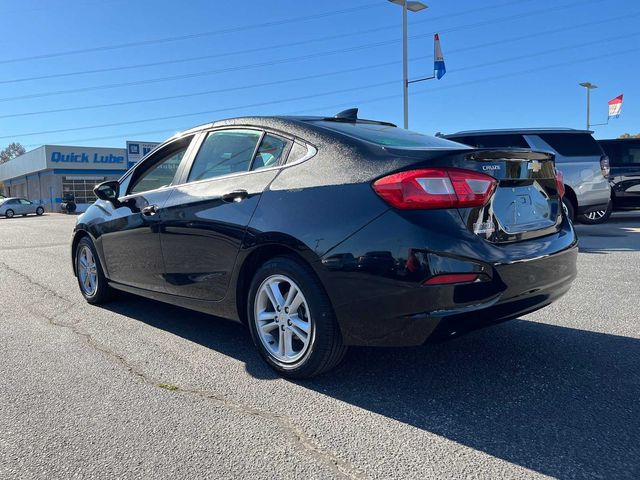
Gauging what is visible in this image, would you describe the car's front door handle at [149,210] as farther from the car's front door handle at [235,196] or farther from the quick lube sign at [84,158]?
the quick lube sign at [84,158]

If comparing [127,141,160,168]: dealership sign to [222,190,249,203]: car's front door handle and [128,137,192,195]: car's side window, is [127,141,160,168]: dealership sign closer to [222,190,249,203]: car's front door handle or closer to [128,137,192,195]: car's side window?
[128,137,192,195]: car's side window

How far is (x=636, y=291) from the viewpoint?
16.1 ft

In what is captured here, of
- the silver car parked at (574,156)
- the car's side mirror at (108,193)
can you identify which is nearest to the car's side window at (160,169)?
the car's side mirror at (108,193)

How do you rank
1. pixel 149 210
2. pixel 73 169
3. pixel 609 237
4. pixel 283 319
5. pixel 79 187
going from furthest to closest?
pixel 79 187 → pixel 73 169 → pixel 609 237 → pixel 149 210 → pixel 283 319

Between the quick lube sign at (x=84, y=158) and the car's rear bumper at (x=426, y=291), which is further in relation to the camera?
the quick lube sign at (x=84, y=158)

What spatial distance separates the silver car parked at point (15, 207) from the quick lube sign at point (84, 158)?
5580mm

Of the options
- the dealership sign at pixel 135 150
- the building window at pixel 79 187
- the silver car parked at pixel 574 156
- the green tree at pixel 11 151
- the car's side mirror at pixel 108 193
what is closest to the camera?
the car's side mirror at pixel 108 193

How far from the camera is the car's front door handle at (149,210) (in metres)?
3.97

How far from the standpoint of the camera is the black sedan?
2490mm

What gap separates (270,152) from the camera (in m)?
3.29

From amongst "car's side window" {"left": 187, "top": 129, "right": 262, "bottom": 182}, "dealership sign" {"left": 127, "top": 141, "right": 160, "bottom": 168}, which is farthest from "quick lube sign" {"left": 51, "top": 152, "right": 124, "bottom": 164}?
"car's side window" {"left": 187, "top": 129, "right": 262, "bottom": 182}

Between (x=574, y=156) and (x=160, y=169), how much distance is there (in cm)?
841

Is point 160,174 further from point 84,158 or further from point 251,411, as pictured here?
point 84,158

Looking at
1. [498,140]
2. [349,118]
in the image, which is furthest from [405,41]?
[349,118]
